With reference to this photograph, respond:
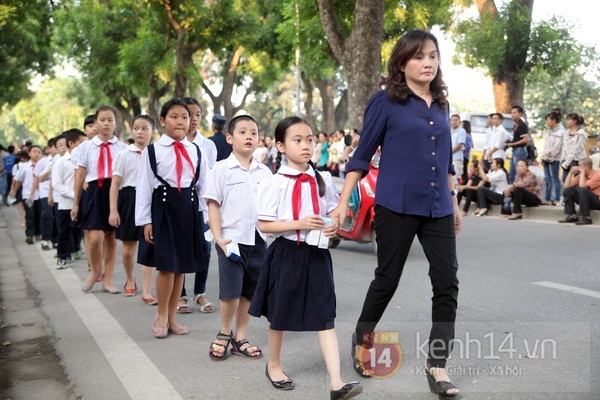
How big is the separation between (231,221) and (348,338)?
1176 millimetres

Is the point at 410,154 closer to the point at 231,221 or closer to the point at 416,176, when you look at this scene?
the point at 416,176

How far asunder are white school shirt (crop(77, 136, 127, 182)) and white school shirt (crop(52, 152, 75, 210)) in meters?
1.86

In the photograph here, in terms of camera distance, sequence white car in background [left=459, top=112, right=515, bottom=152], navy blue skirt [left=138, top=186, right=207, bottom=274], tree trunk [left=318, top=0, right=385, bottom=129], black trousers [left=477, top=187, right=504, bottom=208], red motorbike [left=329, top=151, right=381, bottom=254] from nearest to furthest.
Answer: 1. navy blue skirt [left=138, top=186, right=207, bottom=274]
2. red motorbike [left=329, top=151, right=381, bottom=254]
3. black trousers [left=477, top=187, right=504, bottom=208]
4. tree trunk [left=318, top=0, right=385, bottom=129]
5. white car in background [left=459, top=112, right=515, bottom=152]

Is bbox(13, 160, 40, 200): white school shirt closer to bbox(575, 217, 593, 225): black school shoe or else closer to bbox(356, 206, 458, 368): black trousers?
bbox(575, 217, 593, 225): black school shoe

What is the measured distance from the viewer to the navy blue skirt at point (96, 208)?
27.1 ft

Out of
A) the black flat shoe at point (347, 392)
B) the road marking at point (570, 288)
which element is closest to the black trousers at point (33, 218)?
the road marking at point (570, 288)

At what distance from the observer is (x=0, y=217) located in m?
22.0

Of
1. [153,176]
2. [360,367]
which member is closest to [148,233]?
[153,176]

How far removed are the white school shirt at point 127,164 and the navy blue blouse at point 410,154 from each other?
363 cm

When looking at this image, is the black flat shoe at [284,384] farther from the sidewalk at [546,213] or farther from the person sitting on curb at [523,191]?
the person sitting on curb at [523,191]

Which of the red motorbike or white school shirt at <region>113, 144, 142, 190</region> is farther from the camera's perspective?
the red motorbike

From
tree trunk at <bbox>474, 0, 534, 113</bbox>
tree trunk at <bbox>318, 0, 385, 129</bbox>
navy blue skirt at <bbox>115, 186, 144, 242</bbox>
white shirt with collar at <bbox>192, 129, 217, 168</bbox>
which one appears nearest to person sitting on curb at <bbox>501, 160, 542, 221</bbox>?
tree trunk at <bbox>318, 0, 385, 129</bbox>

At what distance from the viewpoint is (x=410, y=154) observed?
14.4 feet

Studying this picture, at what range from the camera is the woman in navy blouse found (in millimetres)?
4367
